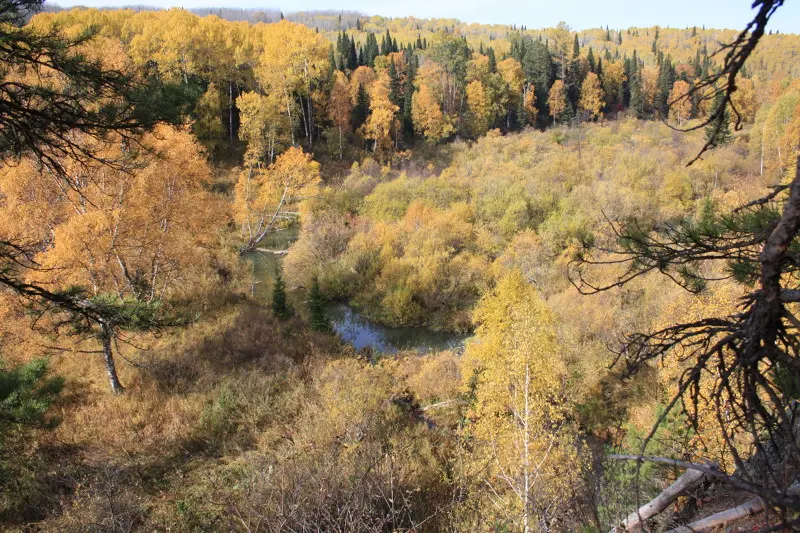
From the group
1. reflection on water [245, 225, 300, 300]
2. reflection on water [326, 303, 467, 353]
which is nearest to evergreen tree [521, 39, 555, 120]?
reflection on water [245, 225, 300, 300]

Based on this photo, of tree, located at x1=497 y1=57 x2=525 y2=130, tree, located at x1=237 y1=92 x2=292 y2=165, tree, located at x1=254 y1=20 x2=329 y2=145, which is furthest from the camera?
tree, located at x1=497 y1=57 x2=525 y2=130

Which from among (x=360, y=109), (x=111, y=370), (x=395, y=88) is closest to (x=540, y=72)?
(x=395, y=88)

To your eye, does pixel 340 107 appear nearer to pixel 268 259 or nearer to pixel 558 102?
pixel 268 259

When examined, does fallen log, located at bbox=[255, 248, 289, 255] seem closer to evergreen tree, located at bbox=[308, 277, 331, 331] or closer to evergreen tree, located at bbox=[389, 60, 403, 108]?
evergreen tree, located at bbox=[308, 277, 331, 331]

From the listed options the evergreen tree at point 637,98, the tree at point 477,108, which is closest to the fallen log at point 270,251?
the tree at point 477,108

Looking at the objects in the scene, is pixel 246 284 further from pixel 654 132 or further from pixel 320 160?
pixel 654 132

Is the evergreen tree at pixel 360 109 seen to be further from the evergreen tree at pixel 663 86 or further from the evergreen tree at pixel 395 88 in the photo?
the evergreen tree at pixel 663 86
